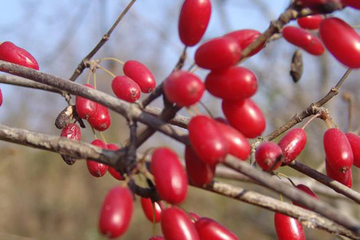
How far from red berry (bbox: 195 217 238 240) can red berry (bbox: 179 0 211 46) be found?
1.12 ft

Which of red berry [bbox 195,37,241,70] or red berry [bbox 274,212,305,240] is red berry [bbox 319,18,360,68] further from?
red berry [bbox 274,212,305,240]

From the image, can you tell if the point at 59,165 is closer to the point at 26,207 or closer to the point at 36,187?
Result: the point at 36,187

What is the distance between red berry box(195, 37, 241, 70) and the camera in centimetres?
77

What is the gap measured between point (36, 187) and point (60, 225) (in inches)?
64.7

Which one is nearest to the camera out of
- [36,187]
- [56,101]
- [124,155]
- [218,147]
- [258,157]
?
[218,147]

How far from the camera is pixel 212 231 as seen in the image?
2.83ft

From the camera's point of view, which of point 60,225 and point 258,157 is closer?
point 258,157

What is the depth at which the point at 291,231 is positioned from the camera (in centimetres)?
105

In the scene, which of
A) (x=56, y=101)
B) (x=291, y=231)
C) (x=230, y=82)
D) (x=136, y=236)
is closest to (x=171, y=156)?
(x=230, y=82)

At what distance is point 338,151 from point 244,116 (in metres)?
0.36

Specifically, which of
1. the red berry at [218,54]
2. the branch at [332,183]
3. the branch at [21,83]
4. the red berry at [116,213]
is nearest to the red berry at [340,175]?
the branch at [332,183]

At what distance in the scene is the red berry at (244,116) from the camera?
82cm

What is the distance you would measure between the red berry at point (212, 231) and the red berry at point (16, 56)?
2.21 feet

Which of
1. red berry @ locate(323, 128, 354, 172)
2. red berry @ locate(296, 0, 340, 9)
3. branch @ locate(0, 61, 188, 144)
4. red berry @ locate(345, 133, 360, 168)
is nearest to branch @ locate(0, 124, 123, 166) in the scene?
branch @ locate(0, 61, 188, 144)
